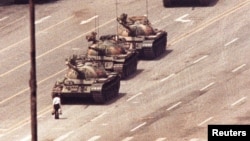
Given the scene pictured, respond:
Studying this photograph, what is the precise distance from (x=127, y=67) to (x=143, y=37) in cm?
619

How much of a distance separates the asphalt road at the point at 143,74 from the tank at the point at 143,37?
2.38 ft

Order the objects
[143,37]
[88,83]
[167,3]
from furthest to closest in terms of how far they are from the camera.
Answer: [167,3] < [143,37] < [88,83]

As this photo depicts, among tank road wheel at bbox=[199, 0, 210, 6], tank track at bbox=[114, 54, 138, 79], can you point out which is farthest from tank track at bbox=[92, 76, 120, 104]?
tank road wheel at bbox=[199, 0, 210, 6]

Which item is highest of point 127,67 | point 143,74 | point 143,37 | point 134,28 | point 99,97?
point 134,28

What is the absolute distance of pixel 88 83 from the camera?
215ft

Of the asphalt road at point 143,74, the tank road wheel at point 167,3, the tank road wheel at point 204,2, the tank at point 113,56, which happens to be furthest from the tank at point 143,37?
the tank road wheel at point 167,3

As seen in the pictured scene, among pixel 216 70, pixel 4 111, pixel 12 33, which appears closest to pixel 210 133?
pixel 4 111

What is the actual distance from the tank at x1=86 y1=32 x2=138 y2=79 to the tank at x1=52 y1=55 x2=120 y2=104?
11.3ft

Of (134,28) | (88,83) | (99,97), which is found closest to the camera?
(99,97)

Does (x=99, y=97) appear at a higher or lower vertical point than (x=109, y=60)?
lower

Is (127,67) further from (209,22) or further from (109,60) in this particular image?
(209,22)

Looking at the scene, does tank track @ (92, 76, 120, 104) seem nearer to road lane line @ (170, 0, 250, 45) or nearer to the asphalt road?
the asphalt road

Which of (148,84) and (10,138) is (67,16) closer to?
(148,84)

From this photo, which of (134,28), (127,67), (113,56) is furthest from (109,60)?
(134,28)
